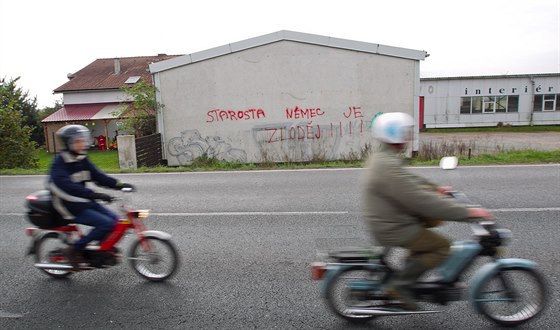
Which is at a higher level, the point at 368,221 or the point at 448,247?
the point at 368,221

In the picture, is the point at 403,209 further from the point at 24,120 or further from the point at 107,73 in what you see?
the point at 107,73

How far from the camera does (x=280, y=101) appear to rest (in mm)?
17188

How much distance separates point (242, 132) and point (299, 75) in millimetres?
3458

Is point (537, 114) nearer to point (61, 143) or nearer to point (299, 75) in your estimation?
point (299, 75)

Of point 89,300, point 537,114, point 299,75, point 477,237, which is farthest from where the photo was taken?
point 537,114

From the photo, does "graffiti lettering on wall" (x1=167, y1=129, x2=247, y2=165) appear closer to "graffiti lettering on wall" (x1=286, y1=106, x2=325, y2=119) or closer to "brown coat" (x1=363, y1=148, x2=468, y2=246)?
"graffiti lettering on wall" (x1=286, y1=106, x2=325, y2=119)

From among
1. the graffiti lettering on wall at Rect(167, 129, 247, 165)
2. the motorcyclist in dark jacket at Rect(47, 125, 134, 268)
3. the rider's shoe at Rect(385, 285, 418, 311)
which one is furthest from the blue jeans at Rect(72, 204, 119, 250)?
the graffiti lettering on wall at Rect(167, 129, 247, 165)

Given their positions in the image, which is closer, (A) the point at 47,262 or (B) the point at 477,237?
(B) the point at 477,237

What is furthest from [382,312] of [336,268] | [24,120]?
[24,120]

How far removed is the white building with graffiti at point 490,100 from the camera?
34.0 m

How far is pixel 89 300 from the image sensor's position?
394 cm

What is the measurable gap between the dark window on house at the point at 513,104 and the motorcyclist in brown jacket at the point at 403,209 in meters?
36.9

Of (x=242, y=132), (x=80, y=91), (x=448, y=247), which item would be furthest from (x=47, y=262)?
(x=80, y=91)

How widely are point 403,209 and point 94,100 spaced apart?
126ft
